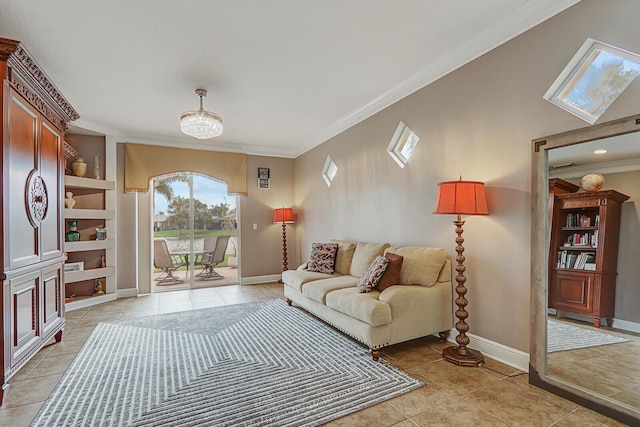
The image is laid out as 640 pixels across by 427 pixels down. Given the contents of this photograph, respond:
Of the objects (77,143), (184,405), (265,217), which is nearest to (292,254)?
(265,217)

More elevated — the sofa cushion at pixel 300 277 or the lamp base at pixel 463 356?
the sofa cushion at pixel 300 277

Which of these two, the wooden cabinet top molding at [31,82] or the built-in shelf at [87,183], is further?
the built-in shelf at [87,183]

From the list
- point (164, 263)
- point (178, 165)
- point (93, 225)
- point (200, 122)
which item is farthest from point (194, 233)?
point (200, 122)

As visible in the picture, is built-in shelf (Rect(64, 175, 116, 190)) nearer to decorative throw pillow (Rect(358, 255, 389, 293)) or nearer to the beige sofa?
the beige sofa

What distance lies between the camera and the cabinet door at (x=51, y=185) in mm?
2832

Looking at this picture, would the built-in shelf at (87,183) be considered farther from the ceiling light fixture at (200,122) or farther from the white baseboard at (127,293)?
the ceiling light fixture at (200,122)

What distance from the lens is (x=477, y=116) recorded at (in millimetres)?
2820

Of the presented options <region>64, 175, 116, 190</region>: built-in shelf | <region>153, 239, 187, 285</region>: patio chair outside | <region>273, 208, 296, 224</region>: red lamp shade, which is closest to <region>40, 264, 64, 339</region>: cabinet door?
<region>64, 175, 116, 190</region>: built-in shelf

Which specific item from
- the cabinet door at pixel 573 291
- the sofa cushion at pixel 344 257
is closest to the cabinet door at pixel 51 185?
the sofa cushion at pixel 344 257

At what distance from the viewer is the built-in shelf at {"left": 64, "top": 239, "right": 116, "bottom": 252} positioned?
451 centimetres

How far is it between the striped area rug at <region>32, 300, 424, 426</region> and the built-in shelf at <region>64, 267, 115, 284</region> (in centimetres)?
144

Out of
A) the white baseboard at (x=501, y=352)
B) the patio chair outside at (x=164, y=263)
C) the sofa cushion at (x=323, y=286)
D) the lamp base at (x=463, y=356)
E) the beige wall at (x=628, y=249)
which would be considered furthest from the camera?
the patio chair outside at (x=164, y=263)

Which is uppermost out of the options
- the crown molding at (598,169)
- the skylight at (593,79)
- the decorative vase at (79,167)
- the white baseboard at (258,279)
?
the skylight at (593,79)

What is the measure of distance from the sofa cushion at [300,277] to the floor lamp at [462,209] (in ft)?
5.83
